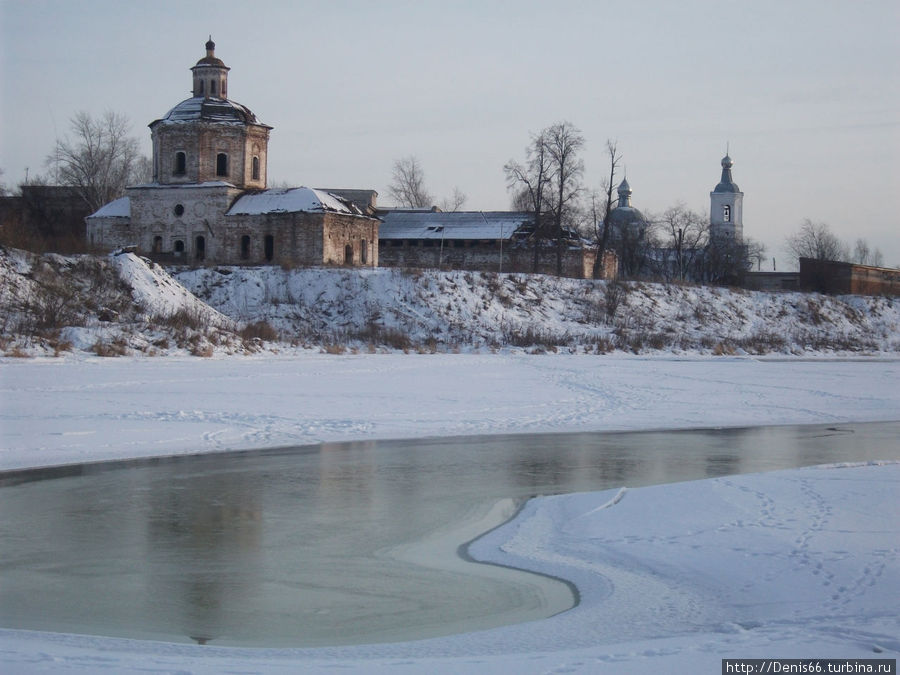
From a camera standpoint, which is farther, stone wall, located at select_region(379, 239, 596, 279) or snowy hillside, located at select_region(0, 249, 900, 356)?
stone wall, located at select_region(379, 239, 596, 279)

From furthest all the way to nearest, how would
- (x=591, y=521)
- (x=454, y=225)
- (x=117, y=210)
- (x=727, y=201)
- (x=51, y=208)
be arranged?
(x=727, y=201), (x=51, y=208), (x=454, y=225), (x=117, y=210), (x=591, y=521)

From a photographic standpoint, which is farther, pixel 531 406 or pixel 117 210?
pixel 117 210

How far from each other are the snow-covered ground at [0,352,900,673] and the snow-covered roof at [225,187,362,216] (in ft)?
75.8

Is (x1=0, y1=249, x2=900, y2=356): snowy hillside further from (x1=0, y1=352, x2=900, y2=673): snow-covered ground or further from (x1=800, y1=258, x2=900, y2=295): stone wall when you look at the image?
(x1=0, y1=352, x2=900, y2=673): snow-covered ground

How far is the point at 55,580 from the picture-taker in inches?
260

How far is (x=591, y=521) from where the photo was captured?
8406 mm

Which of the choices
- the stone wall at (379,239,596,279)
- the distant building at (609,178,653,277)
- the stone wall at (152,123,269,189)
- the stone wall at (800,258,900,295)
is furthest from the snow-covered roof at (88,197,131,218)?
the stone wall at (800,258,900,295)

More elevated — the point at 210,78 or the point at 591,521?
the point at 210,78

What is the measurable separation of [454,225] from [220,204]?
14.3 m

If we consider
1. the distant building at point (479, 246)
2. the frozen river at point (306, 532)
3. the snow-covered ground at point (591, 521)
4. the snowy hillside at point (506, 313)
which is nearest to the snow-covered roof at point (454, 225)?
the distant building at point (479, 246)

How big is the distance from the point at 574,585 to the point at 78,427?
887cm

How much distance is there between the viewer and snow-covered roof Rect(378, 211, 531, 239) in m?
52.4

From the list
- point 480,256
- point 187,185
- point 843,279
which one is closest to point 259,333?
point 187,185

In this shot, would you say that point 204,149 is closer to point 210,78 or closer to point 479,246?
point 210,78
